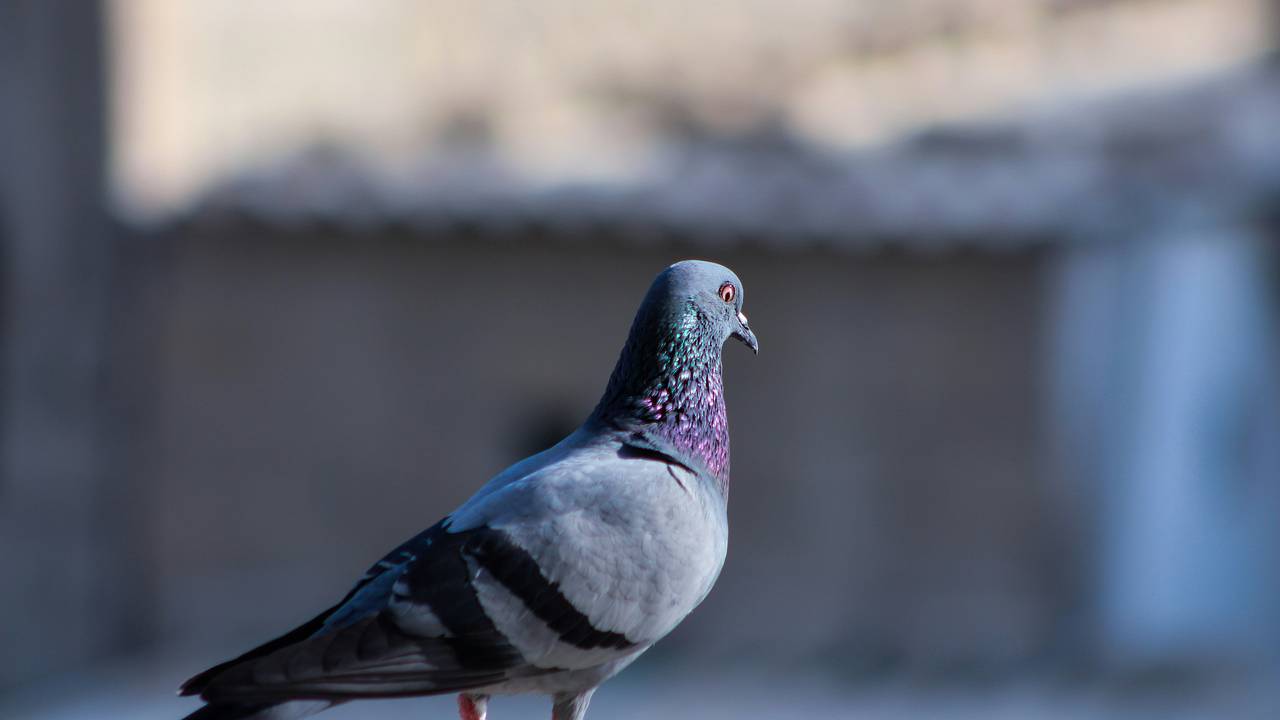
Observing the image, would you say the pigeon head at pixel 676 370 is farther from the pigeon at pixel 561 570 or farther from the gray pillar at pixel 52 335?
the gray pillar at pixel 52 335

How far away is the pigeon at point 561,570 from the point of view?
6.54 ft

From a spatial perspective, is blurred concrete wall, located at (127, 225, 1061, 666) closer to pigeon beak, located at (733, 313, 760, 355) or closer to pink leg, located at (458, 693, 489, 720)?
pigeon beak, located at (733, 313, 760, 355)

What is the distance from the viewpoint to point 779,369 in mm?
8555

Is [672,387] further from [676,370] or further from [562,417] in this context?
[562,417]

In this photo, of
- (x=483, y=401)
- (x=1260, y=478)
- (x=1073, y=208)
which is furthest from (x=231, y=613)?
(x=1260, y=478)

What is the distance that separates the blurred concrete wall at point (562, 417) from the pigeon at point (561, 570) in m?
6.10

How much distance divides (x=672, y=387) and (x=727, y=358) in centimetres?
591

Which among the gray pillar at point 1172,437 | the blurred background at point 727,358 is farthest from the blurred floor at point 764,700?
the gray pillar at point 1172,437

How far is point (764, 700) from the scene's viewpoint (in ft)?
26.3

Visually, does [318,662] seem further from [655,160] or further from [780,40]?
[780,40]

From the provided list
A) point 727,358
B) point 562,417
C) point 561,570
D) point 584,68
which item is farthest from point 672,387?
point 584,68

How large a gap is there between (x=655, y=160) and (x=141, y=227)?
281cm

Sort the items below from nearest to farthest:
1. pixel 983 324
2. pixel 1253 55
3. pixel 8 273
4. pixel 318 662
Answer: pixel 318 662
pixel 8 273
pixel 983 324
pixel 1253 55

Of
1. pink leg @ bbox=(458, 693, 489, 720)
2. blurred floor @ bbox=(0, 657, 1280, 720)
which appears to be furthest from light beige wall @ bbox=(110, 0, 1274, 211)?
pink leg @ bbox=(458, 693, 489, 720)
